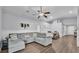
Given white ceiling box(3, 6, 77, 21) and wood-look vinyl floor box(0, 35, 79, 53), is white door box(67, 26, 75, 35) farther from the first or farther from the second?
white ceiling box(3, 6, 77, 21)

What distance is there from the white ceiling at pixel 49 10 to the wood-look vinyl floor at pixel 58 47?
581 millimetres

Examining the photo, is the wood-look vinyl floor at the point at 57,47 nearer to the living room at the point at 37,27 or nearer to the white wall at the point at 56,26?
the living room at the point at 37,27

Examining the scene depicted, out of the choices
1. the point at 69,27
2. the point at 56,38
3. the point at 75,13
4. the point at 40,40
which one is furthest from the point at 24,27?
the point at 75,13

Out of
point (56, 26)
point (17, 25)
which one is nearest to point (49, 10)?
point (56, 26)

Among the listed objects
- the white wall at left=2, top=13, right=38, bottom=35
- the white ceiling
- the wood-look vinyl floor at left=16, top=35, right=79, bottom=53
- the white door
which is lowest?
the wood-look vinyl floor at left=16, top=35, right=79, bottom=53

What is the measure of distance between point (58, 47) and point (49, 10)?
969 millimetres

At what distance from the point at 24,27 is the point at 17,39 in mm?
353

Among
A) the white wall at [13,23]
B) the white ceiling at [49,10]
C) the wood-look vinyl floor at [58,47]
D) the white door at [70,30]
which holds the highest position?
the white ceiling at [49,10]

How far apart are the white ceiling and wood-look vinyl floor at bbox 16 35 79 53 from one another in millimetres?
581

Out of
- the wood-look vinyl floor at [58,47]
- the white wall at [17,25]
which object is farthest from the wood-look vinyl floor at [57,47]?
the white wall at [17,25]

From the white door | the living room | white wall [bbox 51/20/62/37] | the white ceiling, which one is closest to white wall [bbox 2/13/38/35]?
the living room

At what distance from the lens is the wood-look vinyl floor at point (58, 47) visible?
1.89 meters

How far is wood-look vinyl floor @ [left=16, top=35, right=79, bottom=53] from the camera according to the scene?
6.21 feet

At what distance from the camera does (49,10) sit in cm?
192
